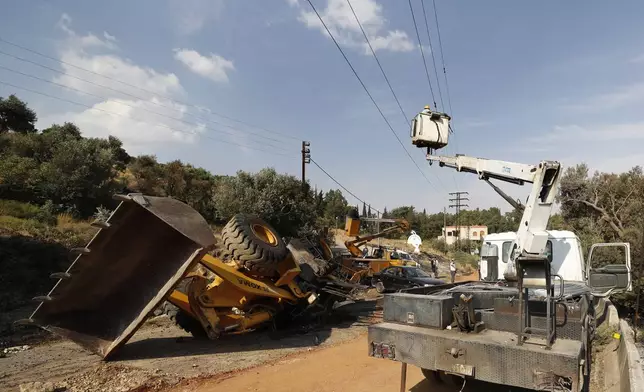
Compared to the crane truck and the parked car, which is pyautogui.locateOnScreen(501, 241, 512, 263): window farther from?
the crane truck

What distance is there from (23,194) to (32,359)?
16.8 metres

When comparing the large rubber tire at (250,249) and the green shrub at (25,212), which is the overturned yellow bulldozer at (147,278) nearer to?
the large rubber tire at (250,249)

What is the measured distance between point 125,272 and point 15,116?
119 feet

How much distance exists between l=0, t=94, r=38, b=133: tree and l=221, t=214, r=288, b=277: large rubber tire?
33.8 m

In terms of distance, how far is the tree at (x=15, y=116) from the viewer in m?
34.4

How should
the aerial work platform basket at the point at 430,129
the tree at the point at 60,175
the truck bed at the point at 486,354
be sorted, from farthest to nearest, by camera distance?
the tree at the point at 60,175
the aerial work platform basket at the point at 430,129
the truck bed at the point at 486,354

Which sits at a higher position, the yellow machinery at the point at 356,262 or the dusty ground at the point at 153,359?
the yellow machinery at the point at 356,262

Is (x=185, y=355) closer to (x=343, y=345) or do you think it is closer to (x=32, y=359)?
(x=32, y=359)

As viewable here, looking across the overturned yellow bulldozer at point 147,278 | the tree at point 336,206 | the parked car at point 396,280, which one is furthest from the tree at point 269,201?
the tree at point 336,206

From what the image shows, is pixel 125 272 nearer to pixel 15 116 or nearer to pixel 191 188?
pixel 191 188

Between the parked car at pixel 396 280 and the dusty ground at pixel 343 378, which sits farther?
the parked car at pixel 396 280

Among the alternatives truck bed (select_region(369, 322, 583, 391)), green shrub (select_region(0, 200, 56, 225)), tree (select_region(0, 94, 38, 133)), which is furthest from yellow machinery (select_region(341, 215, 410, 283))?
tree (select_region(0, 94, 38, 133))

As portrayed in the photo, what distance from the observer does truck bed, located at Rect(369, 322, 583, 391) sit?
143 inches

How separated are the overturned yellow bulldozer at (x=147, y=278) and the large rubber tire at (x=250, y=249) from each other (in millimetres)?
19
